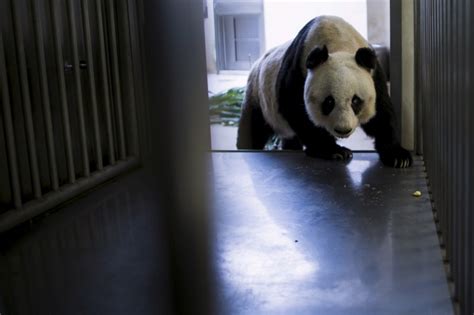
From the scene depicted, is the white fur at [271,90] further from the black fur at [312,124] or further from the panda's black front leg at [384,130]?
the panda's black front leg at [384,130]

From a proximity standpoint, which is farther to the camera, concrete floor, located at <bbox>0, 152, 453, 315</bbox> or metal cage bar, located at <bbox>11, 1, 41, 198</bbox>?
metal cage bar, located at <bbox>11, 1, 41, 198</bbox>

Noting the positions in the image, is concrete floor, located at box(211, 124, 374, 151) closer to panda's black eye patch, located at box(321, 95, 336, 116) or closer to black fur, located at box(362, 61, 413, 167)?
black fur, located at box(362, 61, 413, 167)

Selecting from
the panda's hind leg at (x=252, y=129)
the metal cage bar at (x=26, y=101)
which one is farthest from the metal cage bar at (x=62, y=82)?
the panda's hind leg at (x=252, y=129)

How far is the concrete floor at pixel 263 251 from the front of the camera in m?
1.61

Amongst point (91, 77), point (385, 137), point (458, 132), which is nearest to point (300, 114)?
point (385, 137)

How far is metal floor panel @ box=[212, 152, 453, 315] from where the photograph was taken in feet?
5.22

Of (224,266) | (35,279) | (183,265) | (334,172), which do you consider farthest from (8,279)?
(334,172)

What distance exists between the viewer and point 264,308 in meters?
1.55

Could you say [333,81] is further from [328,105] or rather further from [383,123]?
[383,123]

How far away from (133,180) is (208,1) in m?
1.37

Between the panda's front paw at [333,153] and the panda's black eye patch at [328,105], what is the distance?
25cm

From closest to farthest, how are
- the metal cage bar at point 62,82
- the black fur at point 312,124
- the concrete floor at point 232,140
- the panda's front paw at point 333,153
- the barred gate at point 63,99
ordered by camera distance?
1. the barred gate at point 63,99
2. the metal cage bar at point 62,82
3. the black fur at point 312,124
4. the panda's front paw at point 333,153
5. the concrete floor at point 232,140

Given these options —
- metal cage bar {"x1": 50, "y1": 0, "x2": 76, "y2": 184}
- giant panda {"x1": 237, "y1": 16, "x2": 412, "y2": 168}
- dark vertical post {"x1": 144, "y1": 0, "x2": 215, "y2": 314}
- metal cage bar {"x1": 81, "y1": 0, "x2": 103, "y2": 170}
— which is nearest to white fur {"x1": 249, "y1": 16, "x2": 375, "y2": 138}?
giant panda {"x1": 237, "y1": 16, "x2": 412, "y2": 168}

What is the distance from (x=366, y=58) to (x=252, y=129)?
38.4 inches
